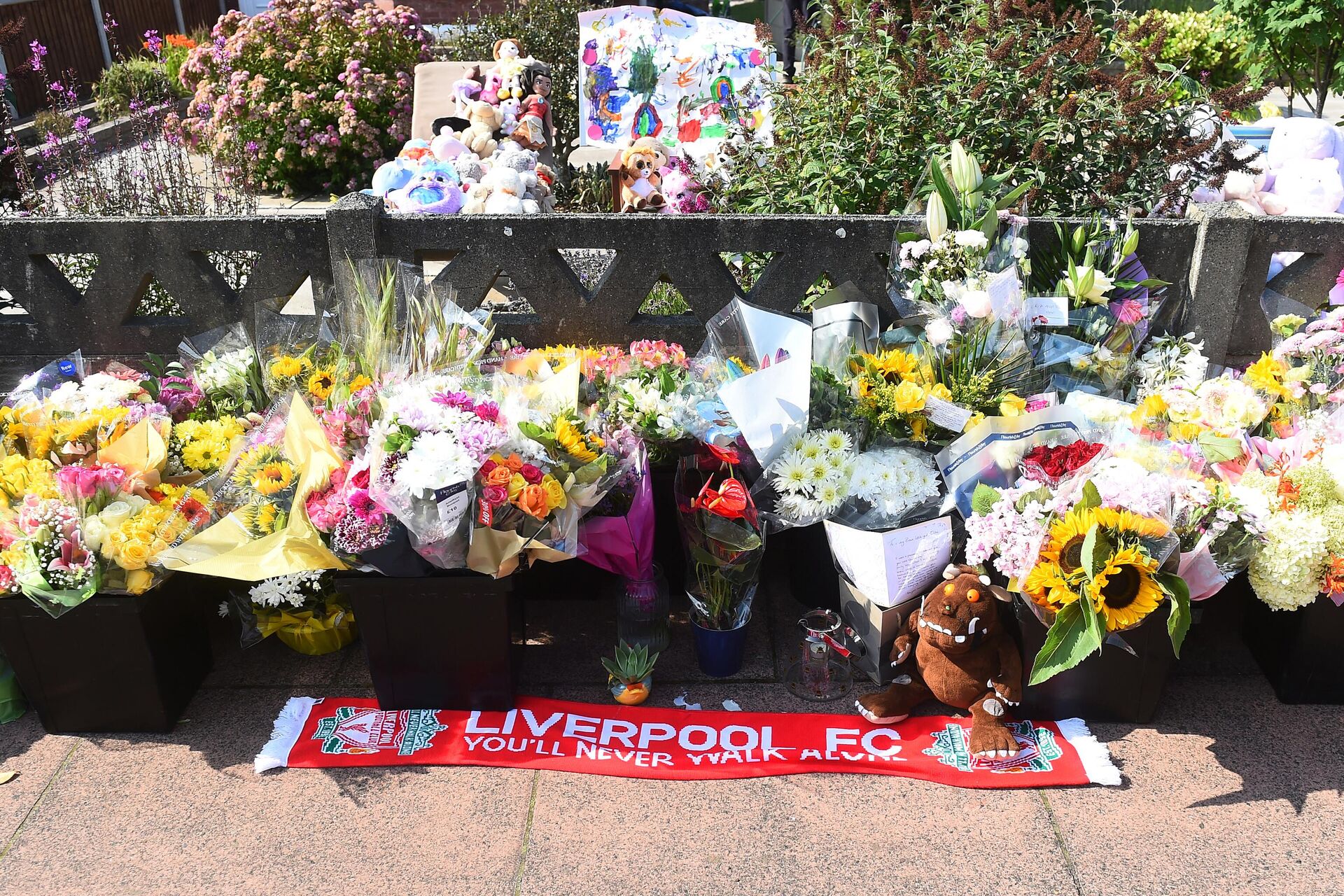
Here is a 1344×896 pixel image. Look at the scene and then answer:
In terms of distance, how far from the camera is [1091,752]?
294 centimetres

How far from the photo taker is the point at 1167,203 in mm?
4031

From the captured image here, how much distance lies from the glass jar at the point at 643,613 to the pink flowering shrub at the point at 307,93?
7026mm

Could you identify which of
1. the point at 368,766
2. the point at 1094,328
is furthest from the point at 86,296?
the point at 1094,328

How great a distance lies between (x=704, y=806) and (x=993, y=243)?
2166mm

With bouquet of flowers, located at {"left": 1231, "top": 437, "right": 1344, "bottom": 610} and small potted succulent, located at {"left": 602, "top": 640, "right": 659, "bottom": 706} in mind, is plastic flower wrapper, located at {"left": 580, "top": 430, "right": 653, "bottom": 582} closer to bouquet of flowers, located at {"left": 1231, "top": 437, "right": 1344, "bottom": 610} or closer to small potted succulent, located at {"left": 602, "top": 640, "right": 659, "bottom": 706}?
small potted succulent, located at {"left": 602, "top": 640, "right": 659, "bottom": 706}

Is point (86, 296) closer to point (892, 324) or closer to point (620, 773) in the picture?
point (620, 773)

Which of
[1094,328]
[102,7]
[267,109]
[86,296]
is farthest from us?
[102,7]

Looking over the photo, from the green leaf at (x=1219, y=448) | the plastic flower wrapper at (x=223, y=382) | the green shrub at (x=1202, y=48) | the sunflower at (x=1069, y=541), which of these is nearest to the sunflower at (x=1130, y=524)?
the sunflower at (x=1069, y=541)

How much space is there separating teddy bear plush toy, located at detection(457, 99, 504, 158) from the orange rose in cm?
539

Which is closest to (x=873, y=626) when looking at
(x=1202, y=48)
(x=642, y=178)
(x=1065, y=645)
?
(x=1065, y=645)

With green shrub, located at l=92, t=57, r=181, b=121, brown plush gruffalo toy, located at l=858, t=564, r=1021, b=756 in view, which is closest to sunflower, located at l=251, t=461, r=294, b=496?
brown plush gruffalo toy, located at l=858, t=564, r=1021, b=756

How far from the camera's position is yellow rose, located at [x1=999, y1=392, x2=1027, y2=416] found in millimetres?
3221

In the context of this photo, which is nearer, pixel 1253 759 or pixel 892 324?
pixel 1253 759

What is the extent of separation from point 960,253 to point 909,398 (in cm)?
64
